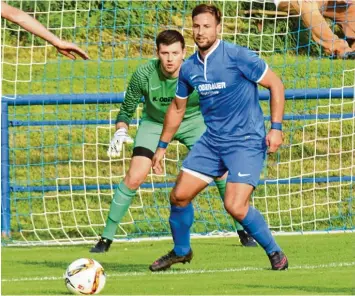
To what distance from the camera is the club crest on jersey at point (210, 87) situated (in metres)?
9.73

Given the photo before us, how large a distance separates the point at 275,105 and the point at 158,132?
249cm

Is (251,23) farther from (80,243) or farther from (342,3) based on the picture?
(80,243)

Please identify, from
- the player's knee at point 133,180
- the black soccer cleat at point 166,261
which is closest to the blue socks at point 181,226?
the black soccer cleat at point 166,261

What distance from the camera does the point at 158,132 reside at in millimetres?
11867

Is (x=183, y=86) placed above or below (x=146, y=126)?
above

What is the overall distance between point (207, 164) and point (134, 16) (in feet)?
18.5

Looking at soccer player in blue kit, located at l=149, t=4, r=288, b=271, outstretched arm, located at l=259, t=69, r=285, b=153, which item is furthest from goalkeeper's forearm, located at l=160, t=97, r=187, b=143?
outstretched arm, located at l=259, t=69, r=285, b=153

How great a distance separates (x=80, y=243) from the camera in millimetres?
13289

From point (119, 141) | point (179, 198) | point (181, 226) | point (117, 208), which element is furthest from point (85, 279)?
point (117, 208)

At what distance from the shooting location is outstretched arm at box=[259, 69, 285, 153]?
9.47m

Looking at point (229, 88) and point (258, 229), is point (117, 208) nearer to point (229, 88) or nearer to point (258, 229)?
point (258, 229)

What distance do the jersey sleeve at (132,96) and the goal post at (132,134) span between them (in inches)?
61.0

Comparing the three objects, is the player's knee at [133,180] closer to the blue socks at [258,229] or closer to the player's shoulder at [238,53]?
the blue socks at [258,229]

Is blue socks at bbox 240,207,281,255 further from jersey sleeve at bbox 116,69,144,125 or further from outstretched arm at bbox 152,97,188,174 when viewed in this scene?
jersey sleeve at bbox 116,69,144,125
